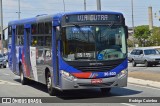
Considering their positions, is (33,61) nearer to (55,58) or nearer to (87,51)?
(55,58)

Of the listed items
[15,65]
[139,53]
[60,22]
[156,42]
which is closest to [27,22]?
[15,65]

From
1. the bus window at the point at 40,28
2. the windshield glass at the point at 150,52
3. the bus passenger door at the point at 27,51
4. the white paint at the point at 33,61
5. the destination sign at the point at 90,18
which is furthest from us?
the windshield glass at the point at 150,52

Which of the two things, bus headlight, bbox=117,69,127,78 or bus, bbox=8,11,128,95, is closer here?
bus, bbox=8,11,128,95

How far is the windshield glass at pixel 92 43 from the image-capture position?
47.8 ft

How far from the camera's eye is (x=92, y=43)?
14719mm

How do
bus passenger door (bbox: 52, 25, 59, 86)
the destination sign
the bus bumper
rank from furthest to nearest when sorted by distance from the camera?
bus passenger door (bbox: 52, 25, 59, 86) → the destination sign → the bus bumper

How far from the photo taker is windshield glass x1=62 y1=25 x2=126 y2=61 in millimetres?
14555

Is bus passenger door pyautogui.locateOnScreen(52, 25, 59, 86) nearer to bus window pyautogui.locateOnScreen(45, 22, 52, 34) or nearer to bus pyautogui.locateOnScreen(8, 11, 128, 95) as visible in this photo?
bus pyautogui.locateOnScreen(8, 11, 128, 95)

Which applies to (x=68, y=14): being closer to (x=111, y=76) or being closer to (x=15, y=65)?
(x=111, y=76)

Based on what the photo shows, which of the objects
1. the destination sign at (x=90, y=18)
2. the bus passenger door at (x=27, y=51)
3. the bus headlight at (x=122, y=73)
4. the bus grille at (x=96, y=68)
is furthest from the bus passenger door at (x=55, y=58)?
the bus passenger door at (x=27, y=51)

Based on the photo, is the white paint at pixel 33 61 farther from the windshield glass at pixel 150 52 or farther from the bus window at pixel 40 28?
the windshield glass at pixel 150 52

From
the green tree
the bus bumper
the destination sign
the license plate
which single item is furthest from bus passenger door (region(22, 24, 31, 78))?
the green tree

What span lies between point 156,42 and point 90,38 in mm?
90416

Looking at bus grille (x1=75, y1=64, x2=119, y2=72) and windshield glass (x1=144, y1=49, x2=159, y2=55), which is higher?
bus grille (x1=75, y1=64, x2=119, y2=72)
